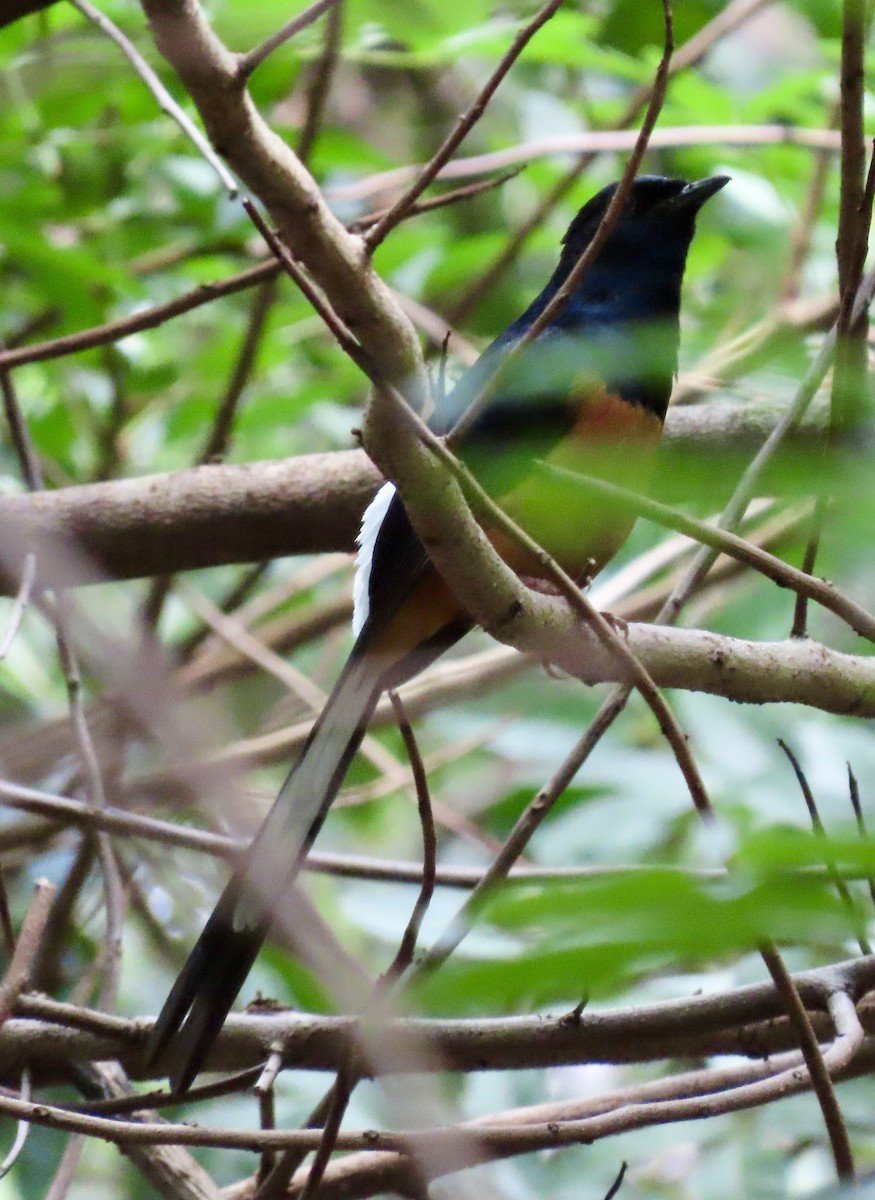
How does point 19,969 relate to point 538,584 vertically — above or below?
below

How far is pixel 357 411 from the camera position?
4.62 meters

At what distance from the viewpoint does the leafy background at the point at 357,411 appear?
300cm

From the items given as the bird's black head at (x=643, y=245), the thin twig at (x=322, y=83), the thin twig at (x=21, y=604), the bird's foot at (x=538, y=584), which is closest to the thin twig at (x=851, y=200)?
the bird's foot at (x=538, y=584)

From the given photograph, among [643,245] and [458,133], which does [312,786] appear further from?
[643,245]

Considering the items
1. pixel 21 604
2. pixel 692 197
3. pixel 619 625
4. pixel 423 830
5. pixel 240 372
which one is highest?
pixel 692 197

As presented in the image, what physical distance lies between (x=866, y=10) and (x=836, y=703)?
1182mm

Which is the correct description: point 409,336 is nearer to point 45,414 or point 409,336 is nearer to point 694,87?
point 694,87

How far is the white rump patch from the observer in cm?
274

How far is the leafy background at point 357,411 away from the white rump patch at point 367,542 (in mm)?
435

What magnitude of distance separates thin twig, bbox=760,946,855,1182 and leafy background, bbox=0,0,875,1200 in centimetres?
59

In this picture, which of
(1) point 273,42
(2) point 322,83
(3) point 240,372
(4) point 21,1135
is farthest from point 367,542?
(1) point 273,42

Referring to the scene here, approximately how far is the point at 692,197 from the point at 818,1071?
229cm

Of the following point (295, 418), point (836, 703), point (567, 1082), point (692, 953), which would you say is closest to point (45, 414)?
point (295, 418)

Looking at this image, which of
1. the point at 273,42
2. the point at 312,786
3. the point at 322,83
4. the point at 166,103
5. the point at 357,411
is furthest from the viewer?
the point at 357,411
